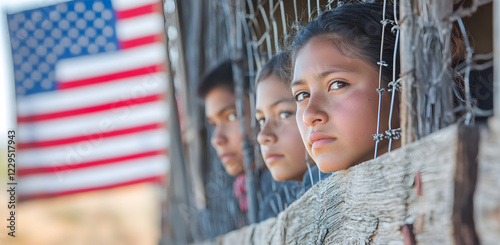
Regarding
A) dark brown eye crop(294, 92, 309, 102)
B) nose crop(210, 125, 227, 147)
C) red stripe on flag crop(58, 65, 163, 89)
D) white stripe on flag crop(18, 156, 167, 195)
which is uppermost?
red stripe on flag crop(58, 65, 163, 89)

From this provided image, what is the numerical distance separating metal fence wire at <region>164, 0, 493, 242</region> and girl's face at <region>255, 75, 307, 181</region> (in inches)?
4.8

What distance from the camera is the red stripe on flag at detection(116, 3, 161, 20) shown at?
13.1ft

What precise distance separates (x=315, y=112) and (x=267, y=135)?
51 cm

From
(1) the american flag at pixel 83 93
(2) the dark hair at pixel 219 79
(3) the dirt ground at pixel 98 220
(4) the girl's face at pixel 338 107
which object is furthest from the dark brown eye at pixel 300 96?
(3) the dirt ground at pixel 98 220

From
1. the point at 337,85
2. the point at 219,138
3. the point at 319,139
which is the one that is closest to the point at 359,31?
the point at 337,85

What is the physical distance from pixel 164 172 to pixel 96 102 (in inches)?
28.2

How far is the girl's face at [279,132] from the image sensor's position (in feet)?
5.27

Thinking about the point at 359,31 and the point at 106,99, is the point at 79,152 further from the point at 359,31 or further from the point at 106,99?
the point at 359,31

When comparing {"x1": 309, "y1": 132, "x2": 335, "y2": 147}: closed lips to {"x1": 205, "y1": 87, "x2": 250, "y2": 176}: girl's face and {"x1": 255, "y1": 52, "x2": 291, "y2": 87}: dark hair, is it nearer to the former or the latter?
{"x1": 255, "y1": 52, "x2": 291, "y2": 87}: dark hair

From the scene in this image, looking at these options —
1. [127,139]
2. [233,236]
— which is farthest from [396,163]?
[127,139]

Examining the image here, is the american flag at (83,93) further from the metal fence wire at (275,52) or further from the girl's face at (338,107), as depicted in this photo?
→ the girl's face at (338,107)

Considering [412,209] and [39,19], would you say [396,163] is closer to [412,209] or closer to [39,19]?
[412,209]

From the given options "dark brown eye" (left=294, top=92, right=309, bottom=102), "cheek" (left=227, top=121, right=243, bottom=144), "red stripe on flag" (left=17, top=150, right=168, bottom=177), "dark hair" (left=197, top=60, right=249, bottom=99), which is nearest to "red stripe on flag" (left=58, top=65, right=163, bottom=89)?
"red stripe on flag" (left=17, top=150, right=168, bottom=177)

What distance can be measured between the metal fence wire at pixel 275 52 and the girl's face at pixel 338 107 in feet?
0.07
